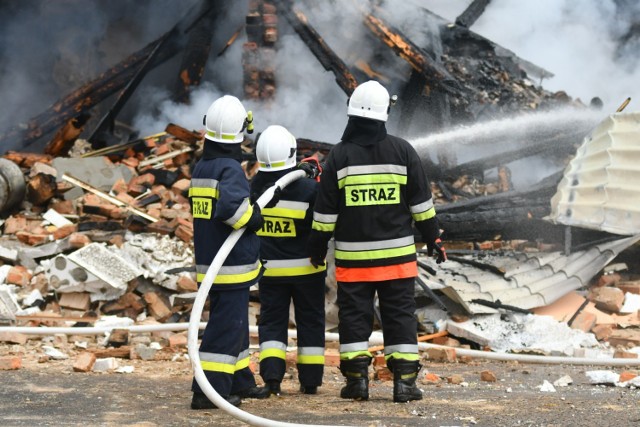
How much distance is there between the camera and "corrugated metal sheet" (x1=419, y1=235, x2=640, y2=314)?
8023mm

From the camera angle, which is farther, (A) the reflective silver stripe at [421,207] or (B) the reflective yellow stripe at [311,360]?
(B) the reflective yellow stripe at [311,360]

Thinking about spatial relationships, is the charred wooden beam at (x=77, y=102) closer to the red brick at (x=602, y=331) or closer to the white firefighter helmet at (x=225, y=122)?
the red brick at (x=602, y=331)

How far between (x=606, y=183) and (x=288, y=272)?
16.5 feet

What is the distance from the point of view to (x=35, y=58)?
1421 cm

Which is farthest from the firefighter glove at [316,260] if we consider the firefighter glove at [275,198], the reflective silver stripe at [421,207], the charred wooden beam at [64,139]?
the charred wooden beam at [64,139]

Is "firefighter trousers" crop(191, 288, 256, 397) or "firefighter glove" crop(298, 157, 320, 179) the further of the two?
"firefighter glove" crop(298, 157, 320, 179)

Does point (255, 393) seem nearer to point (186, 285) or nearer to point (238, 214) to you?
point (238, 214)

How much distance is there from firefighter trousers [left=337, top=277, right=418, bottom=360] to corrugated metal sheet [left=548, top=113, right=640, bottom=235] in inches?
169

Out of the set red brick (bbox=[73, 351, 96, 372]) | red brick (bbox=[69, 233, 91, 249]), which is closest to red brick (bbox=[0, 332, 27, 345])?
red brick (bbox=[73, 351, 96, 372])

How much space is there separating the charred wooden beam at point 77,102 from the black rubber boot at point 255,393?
8225mm

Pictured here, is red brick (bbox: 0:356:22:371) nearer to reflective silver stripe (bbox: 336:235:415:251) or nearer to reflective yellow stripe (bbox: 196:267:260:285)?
reflective yellow stripe (bbox: 196:267:260:285)

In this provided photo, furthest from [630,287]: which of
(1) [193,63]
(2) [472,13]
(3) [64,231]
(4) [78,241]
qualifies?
(2) [472,13]

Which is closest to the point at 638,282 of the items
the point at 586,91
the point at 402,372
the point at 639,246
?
the point at 639,246

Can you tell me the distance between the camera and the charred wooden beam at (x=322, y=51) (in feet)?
40.0
